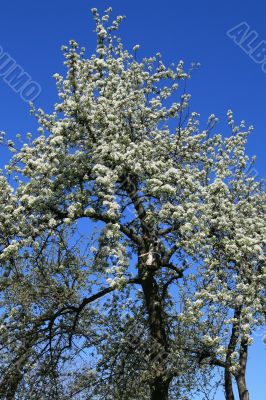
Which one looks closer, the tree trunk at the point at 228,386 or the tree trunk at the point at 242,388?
the tree trunk at the point at 242,388

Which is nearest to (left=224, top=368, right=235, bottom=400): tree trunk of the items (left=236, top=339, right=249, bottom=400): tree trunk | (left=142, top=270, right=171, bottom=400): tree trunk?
(left=236, top=339, right=249, bottom=400): tree trunk

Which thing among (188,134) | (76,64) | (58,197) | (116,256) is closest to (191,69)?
(188,134)

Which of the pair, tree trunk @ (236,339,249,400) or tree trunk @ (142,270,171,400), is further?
tree trunk @ (236,339,249,400)

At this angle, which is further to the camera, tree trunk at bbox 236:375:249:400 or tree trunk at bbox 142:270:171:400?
tree trunk at bbox 236:375:249:400

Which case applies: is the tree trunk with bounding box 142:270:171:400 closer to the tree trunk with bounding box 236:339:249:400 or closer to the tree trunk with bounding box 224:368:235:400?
the tree trunk with bounding box 236:339:249:400

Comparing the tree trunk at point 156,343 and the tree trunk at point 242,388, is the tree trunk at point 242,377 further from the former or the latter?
the tree trunk at point 156,343

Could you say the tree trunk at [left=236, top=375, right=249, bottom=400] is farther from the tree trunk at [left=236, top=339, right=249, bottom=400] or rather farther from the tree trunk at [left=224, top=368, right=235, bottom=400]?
the tree trunk at [left=224, top=368, right=235, bottom=400]

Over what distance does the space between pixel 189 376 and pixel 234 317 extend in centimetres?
609

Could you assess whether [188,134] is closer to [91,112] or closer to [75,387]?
[91,112]

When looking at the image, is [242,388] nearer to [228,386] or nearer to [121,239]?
[228,386]

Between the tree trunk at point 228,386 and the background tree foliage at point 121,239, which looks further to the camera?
the tree trunk at point 228,386

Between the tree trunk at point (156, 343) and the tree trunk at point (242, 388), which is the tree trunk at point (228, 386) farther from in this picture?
the tree trunk at point (156, 343)

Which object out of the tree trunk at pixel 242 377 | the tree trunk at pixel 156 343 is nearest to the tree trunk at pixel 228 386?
the tree trunk at pixel 242 377

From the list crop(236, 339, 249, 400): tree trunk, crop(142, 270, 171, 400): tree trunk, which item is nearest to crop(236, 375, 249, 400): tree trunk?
crop(236, 339, 249, 400): tree trunk
